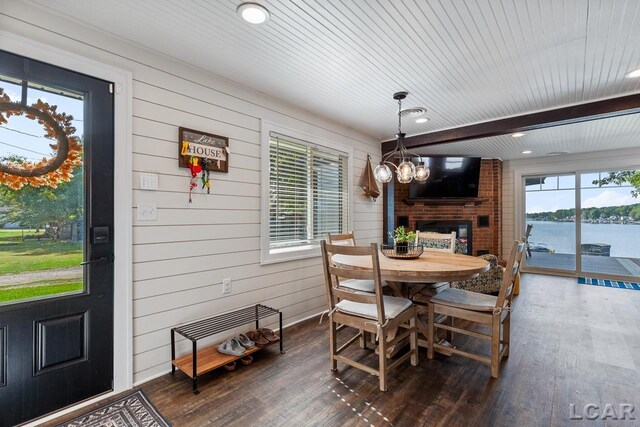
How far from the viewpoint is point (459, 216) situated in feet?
19.9

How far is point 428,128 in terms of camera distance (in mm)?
4148

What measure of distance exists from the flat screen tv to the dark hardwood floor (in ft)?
10.7

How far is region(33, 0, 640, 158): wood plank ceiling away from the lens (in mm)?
1767

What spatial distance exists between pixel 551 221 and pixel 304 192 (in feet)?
18.5

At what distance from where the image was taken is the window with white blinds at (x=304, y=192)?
3213 mm

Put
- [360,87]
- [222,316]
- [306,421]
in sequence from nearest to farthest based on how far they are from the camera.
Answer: [306,421], [222,316], [360,87]

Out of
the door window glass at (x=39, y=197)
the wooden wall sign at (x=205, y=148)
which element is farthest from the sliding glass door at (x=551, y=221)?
the door window glass at (x=39, y=197)

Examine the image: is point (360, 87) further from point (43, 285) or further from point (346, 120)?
point (43, 285)

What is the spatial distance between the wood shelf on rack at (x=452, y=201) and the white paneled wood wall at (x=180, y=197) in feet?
11.9

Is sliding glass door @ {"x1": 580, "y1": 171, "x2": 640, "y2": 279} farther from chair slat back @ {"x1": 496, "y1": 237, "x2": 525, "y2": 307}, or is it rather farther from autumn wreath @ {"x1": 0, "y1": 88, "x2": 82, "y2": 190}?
autumn wreath @ {"x1": 0, "y1": 88, "x2": 82, "y2": 190}

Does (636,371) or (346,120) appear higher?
(346,120)

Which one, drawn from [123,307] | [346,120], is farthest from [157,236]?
[346,120]

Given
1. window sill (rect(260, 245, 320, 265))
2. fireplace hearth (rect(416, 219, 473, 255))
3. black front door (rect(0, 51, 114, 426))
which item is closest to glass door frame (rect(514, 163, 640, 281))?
fireplace hearth (rect(416, 219, 473, 255))

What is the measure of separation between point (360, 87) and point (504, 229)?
5437mm
